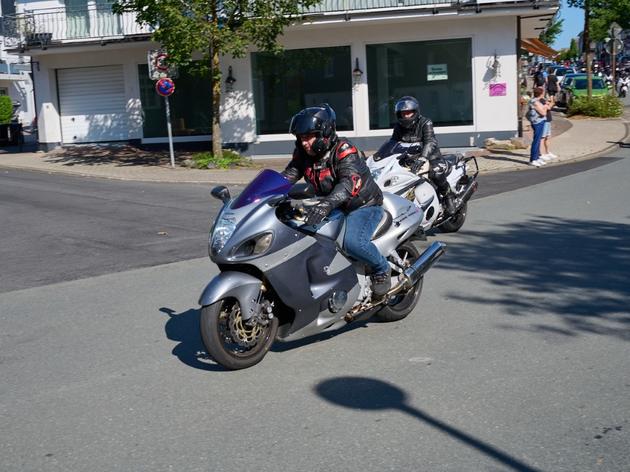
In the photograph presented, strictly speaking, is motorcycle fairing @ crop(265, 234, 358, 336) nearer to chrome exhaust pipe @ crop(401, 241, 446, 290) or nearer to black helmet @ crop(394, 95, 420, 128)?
chrome exhaust pipe @ crop(401, 241, 446, 290)

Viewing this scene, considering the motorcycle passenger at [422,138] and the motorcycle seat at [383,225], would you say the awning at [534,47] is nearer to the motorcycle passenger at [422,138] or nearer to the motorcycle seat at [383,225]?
the motorcycle passenger at [422,138]

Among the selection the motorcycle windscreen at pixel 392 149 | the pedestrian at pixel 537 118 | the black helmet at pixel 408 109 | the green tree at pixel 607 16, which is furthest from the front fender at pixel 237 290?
the green tree at pixel 607 16

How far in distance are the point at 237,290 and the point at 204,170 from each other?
657 inches

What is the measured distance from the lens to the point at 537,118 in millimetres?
19516

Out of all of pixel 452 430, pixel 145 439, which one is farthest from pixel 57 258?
pixel 452 430

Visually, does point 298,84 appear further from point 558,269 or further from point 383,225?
point 383,225

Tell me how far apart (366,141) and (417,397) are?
2044 cm

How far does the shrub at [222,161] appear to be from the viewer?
22.5 m

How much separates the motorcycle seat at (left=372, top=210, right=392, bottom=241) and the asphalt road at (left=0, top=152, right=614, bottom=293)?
4.10 m

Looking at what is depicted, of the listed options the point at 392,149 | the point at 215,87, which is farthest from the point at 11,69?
the point at 392,149

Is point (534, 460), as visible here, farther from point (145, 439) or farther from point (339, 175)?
point (339, 175)

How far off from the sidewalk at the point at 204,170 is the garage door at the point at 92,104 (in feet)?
1.85

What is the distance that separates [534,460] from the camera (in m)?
4.32

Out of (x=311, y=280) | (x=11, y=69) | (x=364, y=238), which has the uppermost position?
(x=11, y=69)
